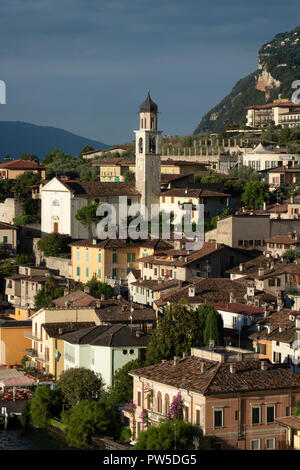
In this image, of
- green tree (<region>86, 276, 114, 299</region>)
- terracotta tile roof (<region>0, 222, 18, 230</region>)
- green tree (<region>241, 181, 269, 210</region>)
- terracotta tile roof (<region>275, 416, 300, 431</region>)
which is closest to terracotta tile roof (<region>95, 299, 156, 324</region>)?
green tree (<region>86, 276, 114, 299</region>)

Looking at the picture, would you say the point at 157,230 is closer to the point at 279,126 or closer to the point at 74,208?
the point at 74,208

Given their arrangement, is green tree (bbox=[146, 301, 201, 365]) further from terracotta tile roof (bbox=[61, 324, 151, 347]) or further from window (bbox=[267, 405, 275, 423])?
window (bbox=[267, 405, 275, 423])

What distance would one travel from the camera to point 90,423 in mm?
34219

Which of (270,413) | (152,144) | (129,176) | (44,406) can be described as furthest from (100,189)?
(270,413)

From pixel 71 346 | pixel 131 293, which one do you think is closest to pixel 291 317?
pixel 71 346

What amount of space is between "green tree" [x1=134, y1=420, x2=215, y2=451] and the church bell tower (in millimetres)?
33617

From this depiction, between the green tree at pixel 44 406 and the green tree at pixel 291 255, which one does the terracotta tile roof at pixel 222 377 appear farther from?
the green tree at pixel 291 255

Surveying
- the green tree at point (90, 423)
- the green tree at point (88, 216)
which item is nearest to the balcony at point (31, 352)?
the green tree at point (90, 423)

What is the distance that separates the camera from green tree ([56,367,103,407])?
37500mm

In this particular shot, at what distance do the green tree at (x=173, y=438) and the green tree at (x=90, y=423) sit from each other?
2.89 m

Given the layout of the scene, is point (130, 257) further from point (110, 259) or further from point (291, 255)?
point (291, 255)

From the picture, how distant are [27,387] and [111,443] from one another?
847 cm

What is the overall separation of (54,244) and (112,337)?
2291 centimetres

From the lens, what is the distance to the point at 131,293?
5222 cm
